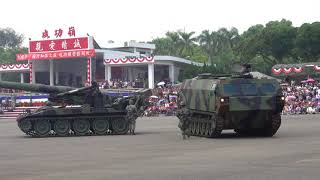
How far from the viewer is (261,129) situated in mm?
22672

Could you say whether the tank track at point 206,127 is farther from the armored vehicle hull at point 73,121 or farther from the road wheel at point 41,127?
the road wheel at point 41,127

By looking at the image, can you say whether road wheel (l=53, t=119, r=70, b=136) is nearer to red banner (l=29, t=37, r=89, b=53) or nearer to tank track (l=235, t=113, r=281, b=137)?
tank track (l=235, t=113, r=281, b=137)

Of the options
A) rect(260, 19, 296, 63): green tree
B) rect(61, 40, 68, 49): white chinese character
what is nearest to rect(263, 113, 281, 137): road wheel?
rect(61, 40, 68, 49): white chinese character

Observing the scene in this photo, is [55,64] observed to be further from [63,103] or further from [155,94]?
[63,103]

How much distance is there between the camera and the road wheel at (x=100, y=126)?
26.5 meters

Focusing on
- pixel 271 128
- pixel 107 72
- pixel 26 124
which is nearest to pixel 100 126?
pixel 26 124

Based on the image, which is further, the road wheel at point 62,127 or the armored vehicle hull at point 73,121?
the road wheel at point 62,127

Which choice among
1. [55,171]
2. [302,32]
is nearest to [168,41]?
[302,32]

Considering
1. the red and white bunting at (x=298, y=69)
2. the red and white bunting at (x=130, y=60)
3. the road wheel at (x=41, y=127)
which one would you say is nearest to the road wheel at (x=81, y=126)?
the road wheel at (x=41, y=127)

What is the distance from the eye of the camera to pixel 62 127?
2645 cm

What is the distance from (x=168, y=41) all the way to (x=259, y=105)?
77.0 metres

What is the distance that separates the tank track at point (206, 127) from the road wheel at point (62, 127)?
570 cm

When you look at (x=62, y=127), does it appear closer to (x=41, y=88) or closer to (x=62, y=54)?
(x=41, y=88)

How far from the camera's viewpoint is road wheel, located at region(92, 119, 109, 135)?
2647 cm
